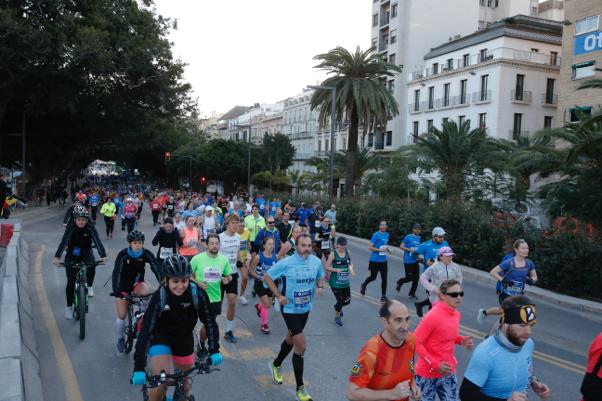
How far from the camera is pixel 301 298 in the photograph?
253 inches

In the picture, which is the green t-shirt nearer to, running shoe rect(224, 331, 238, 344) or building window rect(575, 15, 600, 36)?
running shoe rect(224, 331, 238, 344)

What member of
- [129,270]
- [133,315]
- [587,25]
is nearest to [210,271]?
[129,270]

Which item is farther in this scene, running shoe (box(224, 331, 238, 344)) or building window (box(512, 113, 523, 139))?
building window (box(512, 113, 523, 139))

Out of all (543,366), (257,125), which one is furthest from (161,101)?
(257,125)

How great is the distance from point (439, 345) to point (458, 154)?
1865 cm

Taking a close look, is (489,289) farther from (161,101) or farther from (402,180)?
(161,101)

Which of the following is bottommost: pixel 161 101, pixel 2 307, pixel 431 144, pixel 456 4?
pixel 2 307

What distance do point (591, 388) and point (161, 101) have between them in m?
35.8

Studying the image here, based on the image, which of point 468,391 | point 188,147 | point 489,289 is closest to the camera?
point 468,391

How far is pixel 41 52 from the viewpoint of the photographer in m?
27.0

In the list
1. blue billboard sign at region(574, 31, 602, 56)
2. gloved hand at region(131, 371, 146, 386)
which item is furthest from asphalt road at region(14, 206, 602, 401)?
blue billboard sign at region(574, 31, 602, 56)

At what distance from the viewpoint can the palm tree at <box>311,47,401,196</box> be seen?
3048 centimetres

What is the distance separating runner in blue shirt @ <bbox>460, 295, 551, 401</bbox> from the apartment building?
31.2 meters

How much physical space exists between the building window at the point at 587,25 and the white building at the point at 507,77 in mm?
8528
